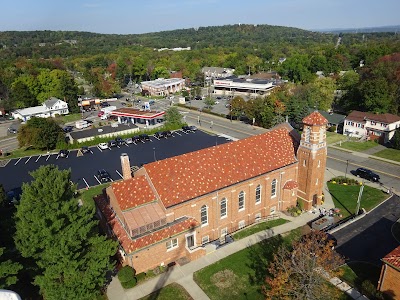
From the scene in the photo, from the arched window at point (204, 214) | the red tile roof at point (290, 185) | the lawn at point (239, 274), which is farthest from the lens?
the red tile roof at point (290, 185)

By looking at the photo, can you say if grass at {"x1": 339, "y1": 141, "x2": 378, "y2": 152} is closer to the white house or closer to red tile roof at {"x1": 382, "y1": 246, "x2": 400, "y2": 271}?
red tile roof at {"x1": 382, "y1": 246, "x2": 400, "y2": 271}

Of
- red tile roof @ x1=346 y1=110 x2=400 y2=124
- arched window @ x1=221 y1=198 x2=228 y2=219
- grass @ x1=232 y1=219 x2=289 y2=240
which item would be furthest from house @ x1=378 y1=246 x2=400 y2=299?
red tile roof @ x1=346 y1=110 x2=400 y2=124

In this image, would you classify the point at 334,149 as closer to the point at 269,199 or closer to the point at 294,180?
the point at 294,180

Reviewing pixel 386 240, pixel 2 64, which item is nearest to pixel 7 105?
pixel 2 64

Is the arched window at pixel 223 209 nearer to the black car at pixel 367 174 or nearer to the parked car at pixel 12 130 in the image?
the black car at pixel 367 174

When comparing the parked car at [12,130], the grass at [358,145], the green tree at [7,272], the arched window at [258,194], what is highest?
the green tree at [7,272]

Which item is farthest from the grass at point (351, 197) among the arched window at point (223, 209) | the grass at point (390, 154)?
the arched window at point (223, 209)
